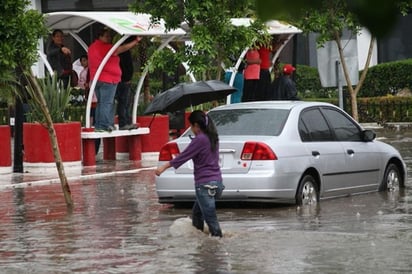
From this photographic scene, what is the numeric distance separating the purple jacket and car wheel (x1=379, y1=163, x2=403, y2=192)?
5.21 meters

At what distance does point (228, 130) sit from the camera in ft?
42.7

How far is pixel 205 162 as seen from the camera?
1012cm

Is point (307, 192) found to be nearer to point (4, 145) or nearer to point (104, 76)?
point (4, 145)

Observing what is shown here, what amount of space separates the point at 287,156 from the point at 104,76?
782cm

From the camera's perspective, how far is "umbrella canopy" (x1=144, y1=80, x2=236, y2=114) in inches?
617

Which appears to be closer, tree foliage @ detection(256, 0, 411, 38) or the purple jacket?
tree foliage @ detection(256, 0, 411, 38)

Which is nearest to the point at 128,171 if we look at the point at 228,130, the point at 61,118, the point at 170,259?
the point at 61,118

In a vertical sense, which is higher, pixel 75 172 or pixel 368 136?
pixel 368 136

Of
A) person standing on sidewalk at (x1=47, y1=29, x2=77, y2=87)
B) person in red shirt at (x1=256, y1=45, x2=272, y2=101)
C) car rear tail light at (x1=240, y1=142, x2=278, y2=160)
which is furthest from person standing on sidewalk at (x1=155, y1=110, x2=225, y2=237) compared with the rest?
person in red shirt at (x1=256, y1=45, x2=272, y2=101)

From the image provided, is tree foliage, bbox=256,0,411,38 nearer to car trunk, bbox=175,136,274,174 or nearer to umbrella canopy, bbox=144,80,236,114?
car trunk, bbox=175,136,274,174

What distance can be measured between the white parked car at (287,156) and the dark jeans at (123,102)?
7.19 m

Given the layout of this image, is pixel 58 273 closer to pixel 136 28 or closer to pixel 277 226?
pixel 277 226

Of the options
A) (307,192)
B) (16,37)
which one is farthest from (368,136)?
(16,37)

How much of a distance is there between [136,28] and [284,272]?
12.2 metres
